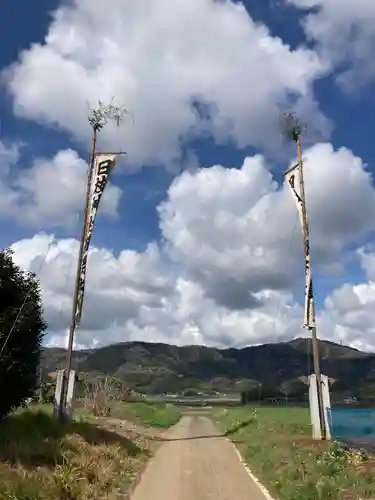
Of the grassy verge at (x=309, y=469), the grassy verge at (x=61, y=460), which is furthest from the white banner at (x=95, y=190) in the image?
the grassy verge at (x=309, y=469)

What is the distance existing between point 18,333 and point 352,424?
536 inches

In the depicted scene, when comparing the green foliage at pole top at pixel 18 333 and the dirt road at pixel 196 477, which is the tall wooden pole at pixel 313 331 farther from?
the green foliage at pole top at pixel 18 333

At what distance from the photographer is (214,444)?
1056 inches

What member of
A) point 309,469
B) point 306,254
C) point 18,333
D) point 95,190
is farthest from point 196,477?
point 95,190

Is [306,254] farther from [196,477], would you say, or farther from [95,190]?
[196,477]

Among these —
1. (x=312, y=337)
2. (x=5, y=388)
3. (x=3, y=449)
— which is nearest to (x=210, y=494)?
(x=3, y=449)

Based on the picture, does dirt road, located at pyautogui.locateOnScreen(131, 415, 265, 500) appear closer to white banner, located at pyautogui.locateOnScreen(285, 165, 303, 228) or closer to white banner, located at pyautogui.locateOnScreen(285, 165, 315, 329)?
white banner, located at pyautogui.locateOnScreen(285, 165, 315, 329)

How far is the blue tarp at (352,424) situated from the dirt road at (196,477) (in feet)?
13.8

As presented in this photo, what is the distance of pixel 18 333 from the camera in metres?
15.7

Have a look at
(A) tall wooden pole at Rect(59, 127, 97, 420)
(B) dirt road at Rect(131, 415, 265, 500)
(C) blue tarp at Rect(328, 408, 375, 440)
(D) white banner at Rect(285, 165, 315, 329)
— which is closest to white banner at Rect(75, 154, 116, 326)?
(A) tall wooden pole at Rect(59, 127, 97, 420)

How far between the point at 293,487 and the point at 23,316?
8.29 m

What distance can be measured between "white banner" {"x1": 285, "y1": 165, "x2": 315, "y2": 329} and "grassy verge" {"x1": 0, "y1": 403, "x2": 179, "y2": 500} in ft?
28.9

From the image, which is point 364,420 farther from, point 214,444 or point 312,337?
point 214,444

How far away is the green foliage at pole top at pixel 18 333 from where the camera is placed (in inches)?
594
